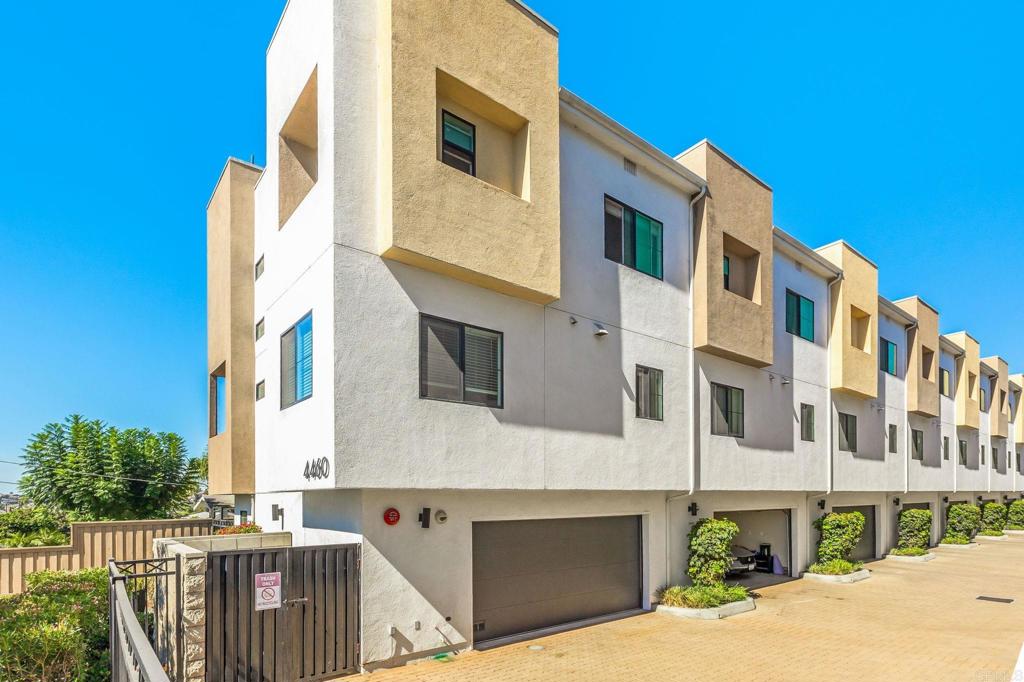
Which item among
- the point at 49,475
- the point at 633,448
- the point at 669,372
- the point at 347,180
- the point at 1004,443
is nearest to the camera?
the point at 347,180

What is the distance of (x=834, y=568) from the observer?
18391 mm

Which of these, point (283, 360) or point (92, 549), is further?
point (92, 549)

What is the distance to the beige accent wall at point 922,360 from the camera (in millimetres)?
25906

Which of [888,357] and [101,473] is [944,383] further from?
[101,473]

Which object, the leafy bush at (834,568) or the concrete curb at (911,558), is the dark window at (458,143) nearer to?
the leafy bush at (834,568)

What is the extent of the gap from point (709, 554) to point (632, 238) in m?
7.25

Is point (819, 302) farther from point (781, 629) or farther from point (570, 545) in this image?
point (570, 545)

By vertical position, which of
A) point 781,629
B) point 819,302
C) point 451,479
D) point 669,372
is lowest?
point 781,629

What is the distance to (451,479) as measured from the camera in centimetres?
979

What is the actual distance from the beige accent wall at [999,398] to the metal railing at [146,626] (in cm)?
4146

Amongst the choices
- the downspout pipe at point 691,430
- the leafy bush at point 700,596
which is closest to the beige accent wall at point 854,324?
the downspout pipe at point 691,430

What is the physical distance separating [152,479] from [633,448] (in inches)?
724

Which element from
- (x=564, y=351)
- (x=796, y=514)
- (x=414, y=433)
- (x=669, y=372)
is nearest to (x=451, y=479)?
(x=414, y=433)

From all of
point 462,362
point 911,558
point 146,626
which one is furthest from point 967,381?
point 146,626
